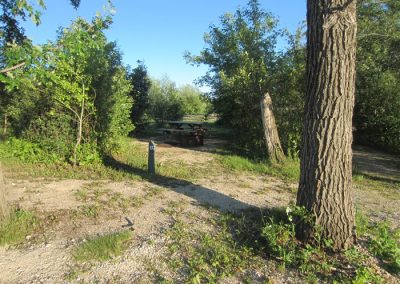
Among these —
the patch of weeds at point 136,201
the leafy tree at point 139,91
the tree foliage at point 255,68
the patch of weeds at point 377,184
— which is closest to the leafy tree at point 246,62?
the tree foliage at point 255,68

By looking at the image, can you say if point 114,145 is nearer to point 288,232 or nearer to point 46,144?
point 46,144

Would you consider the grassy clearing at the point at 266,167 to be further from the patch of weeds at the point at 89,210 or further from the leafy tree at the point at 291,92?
the patch of weeds at the point at 89,210

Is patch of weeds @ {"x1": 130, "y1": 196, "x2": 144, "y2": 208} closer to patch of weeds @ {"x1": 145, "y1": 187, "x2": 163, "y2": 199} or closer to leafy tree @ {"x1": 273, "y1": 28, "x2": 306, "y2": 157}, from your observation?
patch of weeds @ {"x1": 145, "y1": 187, "x2": 163, "y2": 199}

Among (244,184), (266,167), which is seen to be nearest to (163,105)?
(266,167)

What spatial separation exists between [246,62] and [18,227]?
7.17m

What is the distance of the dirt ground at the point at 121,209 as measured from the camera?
11.9ft

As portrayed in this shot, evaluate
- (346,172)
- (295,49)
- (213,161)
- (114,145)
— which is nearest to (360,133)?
(295,49)

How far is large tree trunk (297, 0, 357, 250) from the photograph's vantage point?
372cm

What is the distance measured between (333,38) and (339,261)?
8.04 feet

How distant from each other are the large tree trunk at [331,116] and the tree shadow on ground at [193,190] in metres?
1.99

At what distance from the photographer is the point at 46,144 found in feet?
29.9

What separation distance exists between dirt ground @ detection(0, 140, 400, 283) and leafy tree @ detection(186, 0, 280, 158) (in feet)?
9.48

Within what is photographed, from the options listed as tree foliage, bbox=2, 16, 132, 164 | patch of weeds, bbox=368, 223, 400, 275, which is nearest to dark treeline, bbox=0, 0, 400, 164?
tree foliage, bbox=2, 16, 132, 164

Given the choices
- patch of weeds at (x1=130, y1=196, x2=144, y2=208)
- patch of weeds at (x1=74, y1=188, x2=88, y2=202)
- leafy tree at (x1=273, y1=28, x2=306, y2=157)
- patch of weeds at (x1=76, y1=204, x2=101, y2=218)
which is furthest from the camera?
leafy tree at (x1=273, y1=28, x2=306, y2=157)
